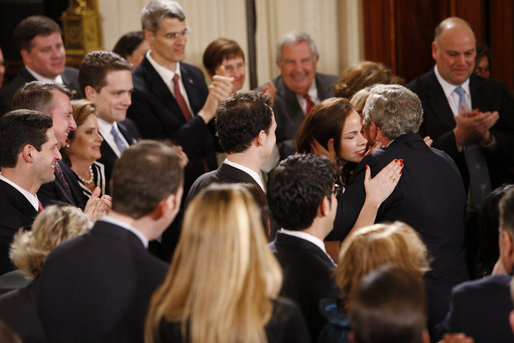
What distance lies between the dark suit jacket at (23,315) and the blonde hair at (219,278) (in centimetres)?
60

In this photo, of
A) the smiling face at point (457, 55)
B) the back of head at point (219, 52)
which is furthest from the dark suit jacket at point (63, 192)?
the smiling face at point (457, 55)

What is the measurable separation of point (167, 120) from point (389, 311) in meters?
2.92

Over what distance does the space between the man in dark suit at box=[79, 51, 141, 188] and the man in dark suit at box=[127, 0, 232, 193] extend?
0.85ft

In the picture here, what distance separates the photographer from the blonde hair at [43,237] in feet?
7.75

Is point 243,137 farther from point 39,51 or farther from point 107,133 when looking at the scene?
point 39,51

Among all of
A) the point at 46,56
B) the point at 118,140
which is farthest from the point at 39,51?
the point at 118,140

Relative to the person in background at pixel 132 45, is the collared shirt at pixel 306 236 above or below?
below

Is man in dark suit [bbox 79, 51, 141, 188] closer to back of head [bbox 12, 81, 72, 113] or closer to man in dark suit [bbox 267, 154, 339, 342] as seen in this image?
A: back of head [bbox 12, 81, 72, 113]

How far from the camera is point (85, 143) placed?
12.4ft

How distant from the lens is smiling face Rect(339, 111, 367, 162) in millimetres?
3516

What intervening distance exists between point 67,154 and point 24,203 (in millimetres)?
799

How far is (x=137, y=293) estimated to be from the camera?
79.0 inches

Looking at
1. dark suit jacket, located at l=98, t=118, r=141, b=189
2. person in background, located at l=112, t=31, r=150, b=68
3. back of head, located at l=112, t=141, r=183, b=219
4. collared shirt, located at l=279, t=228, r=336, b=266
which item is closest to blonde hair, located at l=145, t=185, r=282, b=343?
back of head, located at l=112, t=141, r=183, b=219

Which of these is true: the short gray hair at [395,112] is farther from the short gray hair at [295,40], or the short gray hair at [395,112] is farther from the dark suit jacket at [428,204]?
the short gray hair at [295,40]
